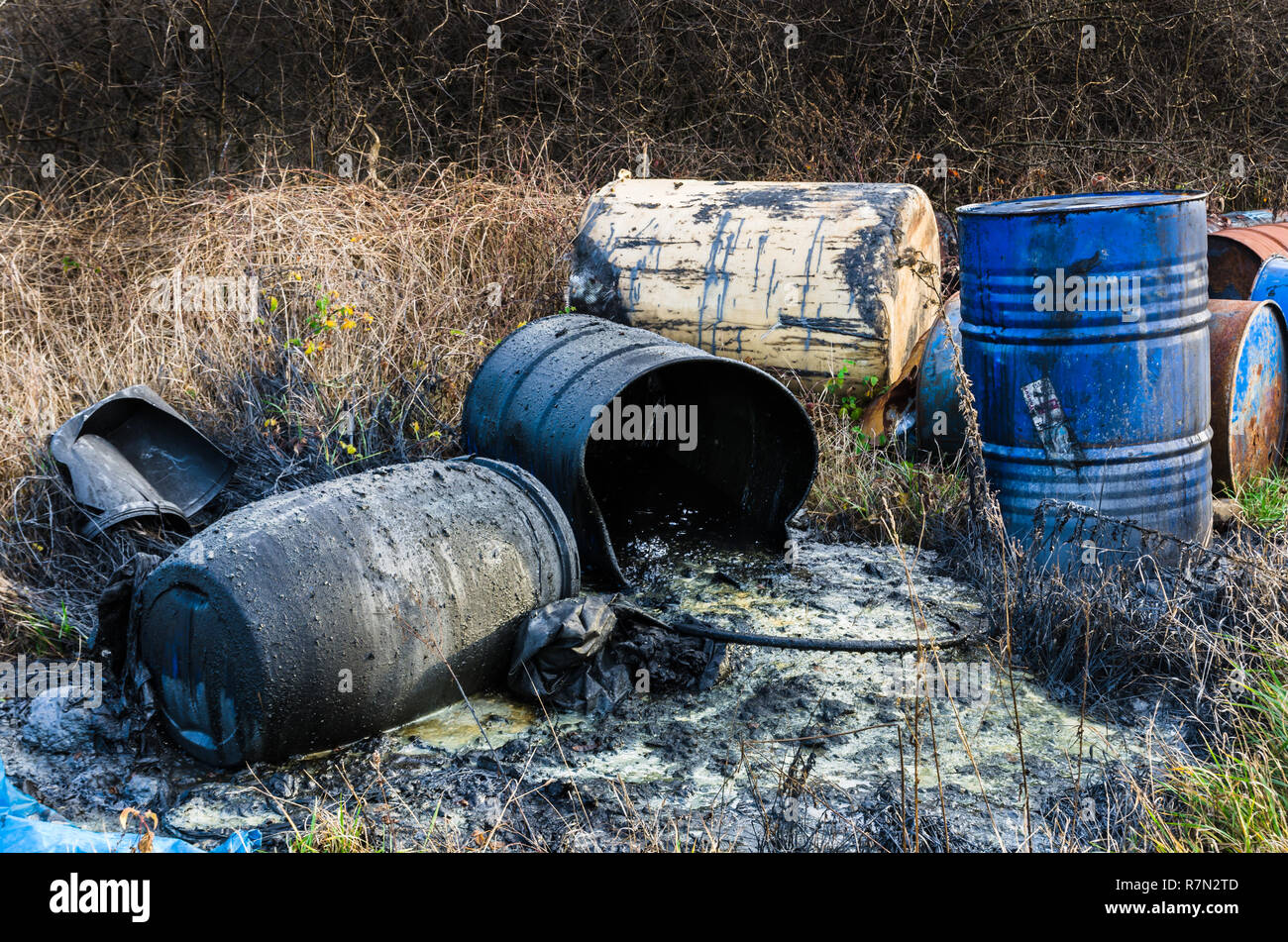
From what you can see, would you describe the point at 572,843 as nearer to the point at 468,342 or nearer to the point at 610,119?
the point at 468,342

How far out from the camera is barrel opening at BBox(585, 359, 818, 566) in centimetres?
458

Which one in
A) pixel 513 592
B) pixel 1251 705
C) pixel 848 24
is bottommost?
pixel 1251 705

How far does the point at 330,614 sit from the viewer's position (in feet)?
9.66

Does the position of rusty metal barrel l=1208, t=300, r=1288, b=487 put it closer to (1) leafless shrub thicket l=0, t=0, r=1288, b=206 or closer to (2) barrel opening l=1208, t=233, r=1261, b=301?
(2) barrel opening l=1208, t=233, r=1261, b=301

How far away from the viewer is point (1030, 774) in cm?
293

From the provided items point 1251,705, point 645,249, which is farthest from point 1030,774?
point 645,249

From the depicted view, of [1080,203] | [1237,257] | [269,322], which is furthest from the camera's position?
[1237,257]

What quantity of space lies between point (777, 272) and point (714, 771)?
9.36 feet

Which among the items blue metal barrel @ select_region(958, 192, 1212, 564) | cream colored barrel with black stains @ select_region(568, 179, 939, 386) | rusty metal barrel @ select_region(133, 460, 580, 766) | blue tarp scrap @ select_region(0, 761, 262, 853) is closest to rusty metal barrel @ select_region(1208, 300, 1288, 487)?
blue metal barrel @ select_region(958, 192, 1212, 564)

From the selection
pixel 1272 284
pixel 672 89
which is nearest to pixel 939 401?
pixel 1272 284

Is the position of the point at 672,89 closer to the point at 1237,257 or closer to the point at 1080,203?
the point at 1237,257

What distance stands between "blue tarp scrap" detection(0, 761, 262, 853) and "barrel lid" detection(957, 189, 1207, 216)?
3055 mm

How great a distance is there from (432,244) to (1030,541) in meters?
3.79

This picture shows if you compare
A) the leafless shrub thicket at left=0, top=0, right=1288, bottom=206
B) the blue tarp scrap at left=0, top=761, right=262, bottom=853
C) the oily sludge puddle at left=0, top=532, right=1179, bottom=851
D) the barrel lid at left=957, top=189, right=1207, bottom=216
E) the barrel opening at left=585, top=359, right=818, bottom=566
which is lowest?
the oily sludge puddle at left=0, top=532, right=1179, bottom=851
